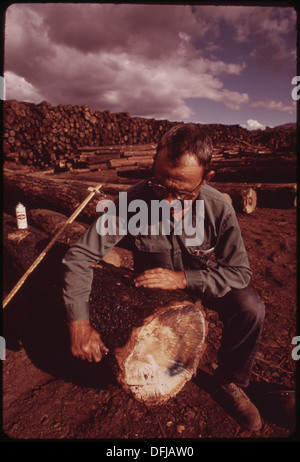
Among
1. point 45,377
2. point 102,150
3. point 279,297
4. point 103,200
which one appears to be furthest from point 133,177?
point 45,377

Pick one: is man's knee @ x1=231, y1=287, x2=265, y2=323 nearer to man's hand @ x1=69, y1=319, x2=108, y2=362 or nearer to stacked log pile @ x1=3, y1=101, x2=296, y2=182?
man's hand @ x1=69, y1=319, x2=108, y2=362

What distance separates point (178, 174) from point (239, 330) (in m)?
1.36

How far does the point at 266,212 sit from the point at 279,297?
400cm

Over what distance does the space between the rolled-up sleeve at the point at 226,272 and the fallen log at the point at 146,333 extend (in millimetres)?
177

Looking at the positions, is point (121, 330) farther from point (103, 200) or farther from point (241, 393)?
point (103, 200)

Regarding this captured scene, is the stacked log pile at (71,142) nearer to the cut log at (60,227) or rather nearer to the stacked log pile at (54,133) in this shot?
the stacked log pile at (54,133)

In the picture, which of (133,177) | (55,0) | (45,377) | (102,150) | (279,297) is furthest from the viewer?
(102,150)

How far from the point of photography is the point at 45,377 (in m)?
2.44

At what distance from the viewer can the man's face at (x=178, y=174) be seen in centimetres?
182

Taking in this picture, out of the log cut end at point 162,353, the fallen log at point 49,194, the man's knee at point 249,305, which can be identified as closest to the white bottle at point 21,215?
the fallen log at point 49,194

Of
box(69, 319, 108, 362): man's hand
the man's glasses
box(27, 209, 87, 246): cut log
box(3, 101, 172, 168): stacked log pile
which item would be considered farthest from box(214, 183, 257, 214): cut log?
box(3, 101, 172, 168): stacked log pile

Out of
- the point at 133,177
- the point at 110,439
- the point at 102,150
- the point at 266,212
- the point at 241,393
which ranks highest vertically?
the point at 102,150

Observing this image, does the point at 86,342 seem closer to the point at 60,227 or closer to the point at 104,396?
the point at 104,396

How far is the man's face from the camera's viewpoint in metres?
1.82
